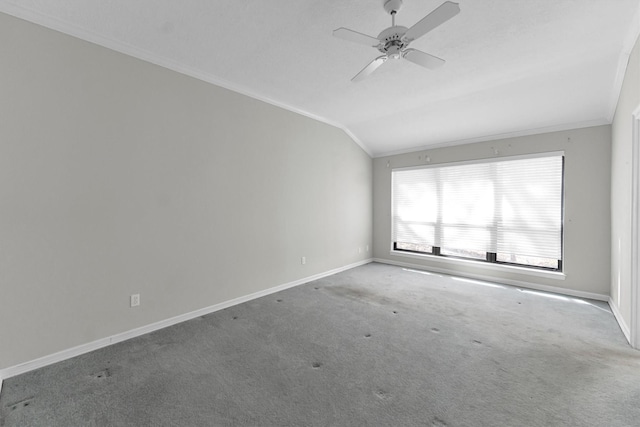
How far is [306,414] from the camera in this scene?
5.76 feet

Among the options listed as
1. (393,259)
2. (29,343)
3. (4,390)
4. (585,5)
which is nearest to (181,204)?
(29,343)

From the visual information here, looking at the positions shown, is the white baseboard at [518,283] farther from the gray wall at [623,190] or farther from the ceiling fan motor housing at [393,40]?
the ceiling fan motor housing at [393,40]

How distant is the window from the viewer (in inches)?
169

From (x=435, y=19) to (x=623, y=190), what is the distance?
2908 millimetres

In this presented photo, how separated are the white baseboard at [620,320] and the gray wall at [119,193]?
156 inches

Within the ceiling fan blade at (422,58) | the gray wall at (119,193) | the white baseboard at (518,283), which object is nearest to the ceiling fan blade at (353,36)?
the ceiling fan blade at (422,58)

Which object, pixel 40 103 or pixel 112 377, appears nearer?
pixel 112 377

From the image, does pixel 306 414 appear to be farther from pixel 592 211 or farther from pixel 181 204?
pixel 592 211

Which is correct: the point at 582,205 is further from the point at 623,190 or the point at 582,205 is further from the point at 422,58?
the point at 422,58

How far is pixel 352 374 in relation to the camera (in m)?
2.18

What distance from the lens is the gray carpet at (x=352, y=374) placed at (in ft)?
5.73

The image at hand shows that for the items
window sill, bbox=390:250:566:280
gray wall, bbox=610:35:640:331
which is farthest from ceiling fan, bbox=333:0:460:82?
window sill, bbox=390:250:566:280

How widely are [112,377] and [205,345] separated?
0.71 m

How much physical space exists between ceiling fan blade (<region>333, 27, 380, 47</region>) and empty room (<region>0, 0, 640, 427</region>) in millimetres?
17
